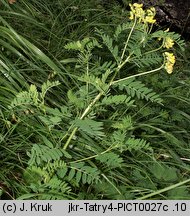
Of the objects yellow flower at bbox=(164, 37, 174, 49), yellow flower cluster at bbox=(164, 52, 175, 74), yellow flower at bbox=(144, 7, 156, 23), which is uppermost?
yellow flower at bbox=(144, 7, 156, 23)

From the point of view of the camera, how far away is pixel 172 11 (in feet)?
11.8

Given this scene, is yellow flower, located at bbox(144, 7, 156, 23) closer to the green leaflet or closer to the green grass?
the green grass

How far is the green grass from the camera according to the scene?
1.40 metres

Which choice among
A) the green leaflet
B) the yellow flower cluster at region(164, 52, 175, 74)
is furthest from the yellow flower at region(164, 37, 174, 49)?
the green leaflet

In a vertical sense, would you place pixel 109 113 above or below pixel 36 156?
below

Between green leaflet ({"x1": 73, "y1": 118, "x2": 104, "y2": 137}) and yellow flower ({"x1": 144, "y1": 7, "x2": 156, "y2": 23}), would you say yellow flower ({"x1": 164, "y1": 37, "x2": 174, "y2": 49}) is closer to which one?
yellow flower ({"x1": 144, "y1": 7, "x2": 156, "y2": 23})

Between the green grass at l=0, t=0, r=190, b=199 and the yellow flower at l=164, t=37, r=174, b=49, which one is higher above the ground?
the yellow flower at l=164, t=37, r=174, b=49

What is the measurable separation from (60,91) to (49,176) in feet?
2.29

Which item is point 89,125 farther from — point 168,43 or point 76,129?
point 168,43

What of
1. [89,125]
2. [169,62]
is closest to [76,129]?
[89,125]

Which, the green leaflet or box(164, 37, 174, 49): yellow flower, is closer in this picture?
the green leaflet

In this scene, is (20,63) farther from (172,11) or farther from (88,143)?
(172,11)

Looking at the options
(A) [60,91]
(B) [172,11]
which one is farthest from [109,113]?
(B) [172,11]

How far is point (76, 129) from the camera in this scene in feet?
4.71
